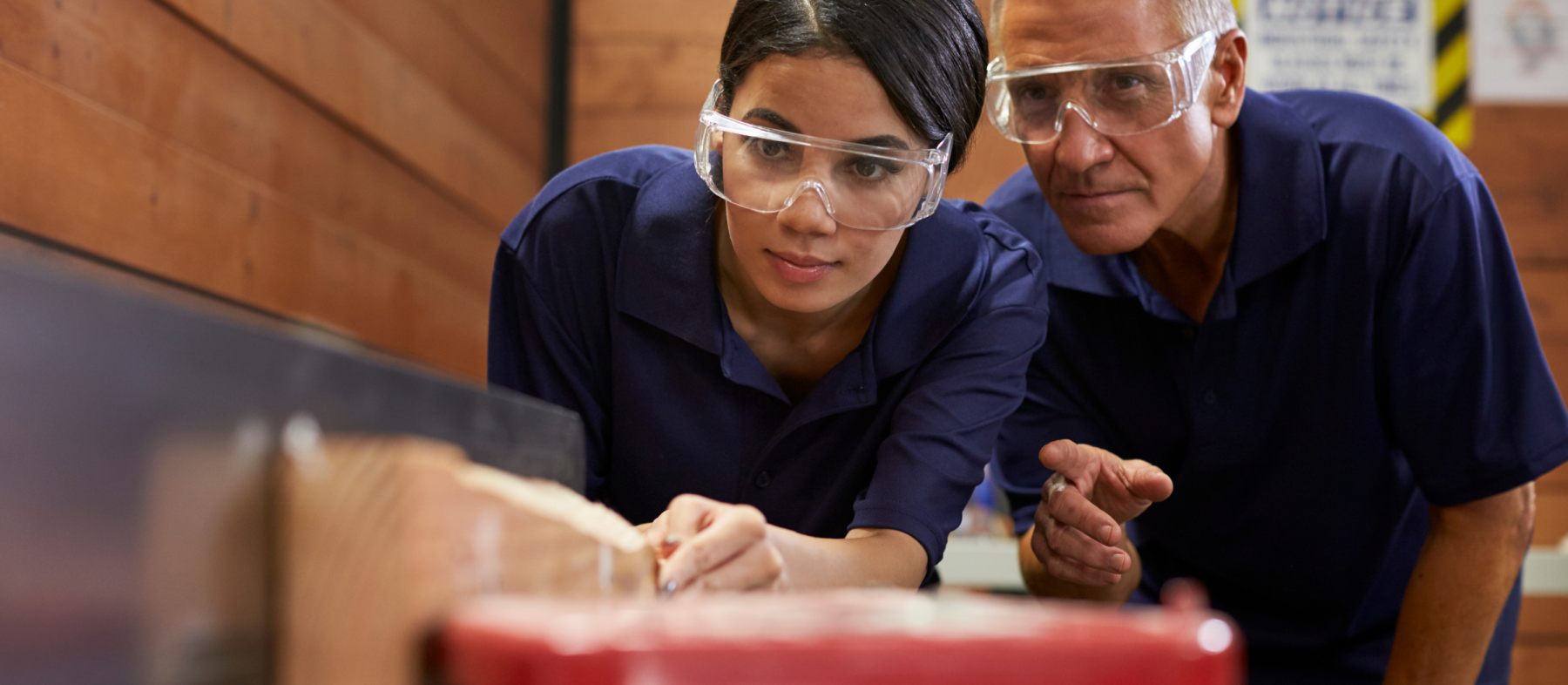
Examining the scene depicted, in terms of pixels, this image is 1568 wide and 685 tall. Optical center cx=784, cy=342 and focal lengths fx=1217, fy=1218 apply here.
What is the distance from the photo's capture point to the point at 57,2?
4.67 ft

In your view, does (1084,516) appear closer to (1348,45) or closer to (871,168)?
(871,168)

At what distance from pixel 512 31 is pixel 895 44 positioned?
101 inches

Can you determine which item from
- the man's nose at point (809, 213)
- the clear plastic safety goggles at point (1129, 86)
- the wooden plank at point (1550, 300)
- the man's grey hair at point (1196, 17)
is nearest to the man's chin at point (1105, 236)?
the clear plastic safety goggles at point (1129, 86)

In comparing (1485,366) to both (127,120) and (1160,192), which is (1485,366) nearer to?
(1160,192)

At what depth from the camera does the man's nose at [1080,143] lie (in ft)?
4.63

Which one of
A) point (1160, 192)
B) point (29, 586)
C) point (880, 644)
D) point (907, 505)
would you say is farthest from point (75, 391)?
point (1160, 192)

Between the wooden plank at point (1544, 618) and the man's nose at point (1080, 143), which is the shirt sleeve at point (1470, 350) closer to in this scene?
the man's nose at point (1080, 143)

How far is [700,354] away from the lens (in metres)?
1.26

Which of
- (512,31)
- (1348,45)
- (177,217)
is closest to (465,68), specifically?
(512,31)

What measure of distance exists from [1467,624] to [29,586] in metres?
1.49

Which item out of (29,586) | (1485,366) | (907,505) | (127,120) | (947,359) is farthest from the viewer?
(127,120)

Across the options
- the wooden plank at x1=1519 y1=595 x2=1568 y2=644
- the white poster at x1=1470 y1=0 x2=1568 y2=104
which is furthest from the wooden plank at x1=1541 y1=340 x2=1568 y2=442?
the white poster at x1=1470 y1=0 x2=1568 y2=104

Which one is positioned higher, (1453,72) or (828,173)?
(1453,72)

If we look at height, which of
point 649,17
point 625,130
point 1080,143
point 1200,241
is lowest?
point 1200,241
